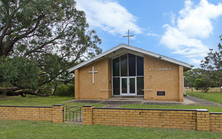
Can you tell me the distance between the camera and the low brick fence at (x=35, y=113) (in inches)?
275

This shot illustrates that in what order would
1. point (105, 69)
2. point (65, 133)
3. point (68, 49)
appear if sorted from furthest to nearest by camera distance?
point (68, 49)
point (105, 69)
point (65, 133)

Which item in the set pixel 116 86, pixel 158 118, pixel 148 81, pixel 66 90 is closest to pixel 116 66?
pixel 116 86

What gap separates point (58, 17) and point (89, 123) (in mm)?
14376

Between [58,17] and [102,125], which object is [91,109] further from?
[58,17]

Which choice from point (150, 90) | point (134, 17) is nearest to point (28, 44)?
point (134, 17)

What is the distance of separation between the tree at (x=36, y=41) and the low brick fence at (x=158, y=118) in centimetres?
1099

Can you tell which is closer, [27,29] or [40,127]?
[40,127]

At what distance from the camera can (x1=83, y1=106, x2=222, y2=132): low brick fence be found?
5.66 m

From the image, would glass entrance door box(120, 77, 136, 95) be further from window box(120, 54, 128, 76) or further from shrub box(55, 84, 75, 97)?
shrub box(55, 84, 75, 97)

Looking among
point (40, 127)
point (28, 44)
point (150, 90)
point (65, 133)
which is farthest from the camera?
point (28, 44)

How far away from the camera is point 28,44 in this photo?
783 inches

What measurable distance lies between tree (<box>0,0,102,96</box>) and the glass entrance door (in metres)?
6.63

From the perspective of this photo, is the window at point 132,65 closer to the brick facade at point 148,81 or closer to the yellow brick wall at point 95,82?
the brick facade at point 148,81

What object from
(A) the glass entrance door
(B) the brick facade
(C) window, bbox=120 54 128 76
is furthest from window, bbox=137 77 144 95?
→ (B) the brick facade
